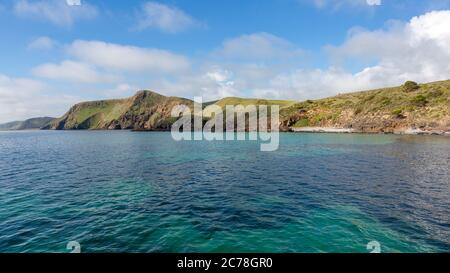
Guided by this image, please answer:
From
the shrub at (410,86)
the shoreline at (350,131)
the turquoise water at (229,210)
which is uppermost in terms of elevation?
the shrub at (410,86)

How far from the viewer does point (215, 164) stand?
52.9m

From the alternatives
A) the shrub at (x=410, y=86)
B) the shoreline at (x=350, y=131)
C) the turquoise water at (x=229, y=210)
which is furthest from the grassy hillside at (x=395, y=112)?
the turquoise water at (x=229, y=210)

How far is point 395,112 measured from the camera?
145 metres

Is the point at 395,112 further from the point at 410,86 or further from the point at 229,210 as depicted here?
the point at 229,210

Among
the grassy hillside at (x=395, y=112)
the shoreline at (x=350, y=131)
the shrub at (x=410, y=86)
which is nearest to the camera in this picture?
the shoreline at (x=350, y=131)

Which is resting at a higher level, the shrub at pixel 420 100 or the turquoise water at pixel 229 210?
the shrub at pixel 420 100

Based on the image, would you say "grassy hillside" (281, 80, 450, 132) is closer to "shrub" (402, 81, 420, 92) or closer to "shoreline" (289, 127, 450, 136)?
"shrub" (402, 81, 420, 92)

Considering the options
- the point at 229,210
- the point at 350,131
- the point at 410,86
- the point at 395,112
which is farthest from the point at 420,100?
the point at 229,210

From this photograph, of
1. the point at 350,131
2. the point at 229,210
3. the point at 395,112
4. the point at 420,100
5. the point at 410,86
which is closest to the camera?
the point at 229,210

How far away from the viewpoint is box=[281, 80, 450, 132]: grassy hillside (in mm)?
128250

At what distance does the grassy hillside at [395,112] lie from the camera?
5049 inches

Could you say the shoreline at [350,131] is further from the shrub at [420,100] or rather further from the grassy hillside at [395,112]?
the shrub at [420,100]
